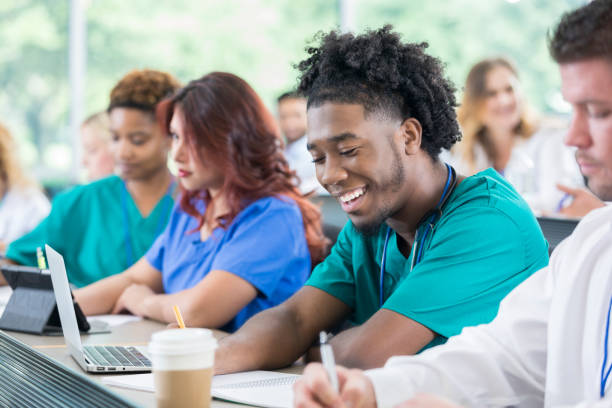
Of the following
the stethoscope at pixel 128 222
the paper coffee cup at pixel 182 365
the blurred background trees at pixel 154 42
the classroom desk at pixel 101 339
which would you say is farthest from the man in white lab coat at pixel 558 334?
the blurred background trees at pixel 154 42

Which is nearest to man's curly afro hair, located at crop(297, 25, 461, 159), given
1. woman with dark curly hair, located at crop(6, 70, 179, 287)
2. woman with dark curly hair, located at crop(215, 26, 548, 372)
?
woman with dark curly hair, located at crop(215, 26, 548, 372)

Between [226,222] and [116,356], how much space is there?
71 centimetres

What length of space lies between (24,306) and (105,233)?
92 cm

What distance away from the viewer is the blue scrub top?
1.97 meters

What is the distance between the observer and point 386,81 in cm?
151

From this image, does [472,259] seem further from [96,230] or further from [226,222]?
[96,230]

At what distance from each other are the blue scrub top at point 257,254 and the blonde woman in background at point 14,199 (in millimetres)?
2210

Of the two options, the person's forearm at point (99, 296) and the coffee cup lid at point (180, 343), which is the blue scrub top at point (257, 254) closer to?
the person's forearm at point (99, 296)

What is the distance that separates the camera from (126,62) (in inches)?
244

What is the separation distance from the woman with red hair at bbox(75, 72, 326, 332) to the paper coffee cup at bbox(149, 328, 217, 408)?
0.89 m

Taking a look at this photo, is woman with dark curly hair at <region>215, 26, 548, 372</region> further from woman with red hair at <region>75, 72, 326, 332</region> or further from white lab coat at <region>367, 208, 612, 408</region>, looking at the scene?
woman with red hair at <region>75, 72, 326, 332</region>

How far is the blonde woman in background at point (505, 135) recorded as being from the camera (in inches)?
154

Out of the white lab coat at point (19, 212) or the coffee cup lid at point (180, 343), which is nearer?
the coffee cup lid at point (180, 343)

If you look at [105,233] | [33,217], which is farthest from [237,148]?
[33,217]
